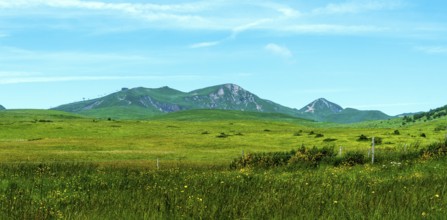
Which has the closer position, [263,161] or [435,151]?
[435,151]

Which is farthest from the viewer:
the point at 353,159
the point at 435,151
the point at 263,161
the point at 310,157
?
the point at 263,161

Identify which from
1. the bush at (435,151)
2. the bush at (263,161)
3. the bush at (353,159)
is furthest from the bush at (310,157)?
the bush at (435,151)

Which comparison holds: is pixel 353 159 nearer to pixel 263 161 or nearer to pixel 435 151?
pixel 435 151

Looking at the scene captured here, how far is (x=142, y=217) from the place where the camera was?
28.7 feet

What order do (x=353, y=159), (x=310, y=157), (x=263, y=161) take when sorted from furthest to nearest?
(x=263, y=161)
(x=310, y=157)
(x=353, y=159)

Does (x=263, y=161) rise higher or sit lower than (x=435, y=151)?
lower

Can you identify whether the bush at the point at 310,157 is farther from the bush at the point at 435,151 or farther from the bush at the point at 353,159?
the bush at the point at 435,151

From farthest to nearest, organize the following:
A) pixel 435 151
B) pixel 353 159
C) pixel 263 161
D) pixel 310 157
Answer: pixel 263 161
pixel 310 157
pixel 353 159
pixel 435 151

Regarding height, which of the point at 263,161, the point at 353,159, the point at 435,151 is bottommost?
the point at 263,161

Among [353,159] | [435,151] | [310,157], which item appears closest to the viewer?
[435,151]

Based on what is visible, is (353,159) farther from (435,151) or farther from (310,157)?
(435,151)

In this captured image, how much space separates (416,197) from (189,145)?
7897 cm

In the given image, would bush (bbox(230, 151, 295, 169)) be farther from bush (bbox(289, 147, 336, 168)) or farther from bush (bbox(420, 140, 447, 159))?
bush (bbox(420, 140, 447, 159))

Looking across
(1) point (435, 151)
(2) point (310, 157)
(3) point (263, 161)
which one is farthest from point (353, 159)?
(3) point (263, 161)
